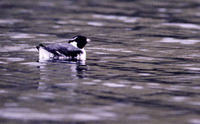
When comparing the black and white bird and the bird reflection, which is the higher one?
the black and white bird

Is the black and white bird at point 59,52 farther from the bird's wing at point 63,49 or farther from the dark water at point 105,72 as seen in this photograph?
the dark water at point 105,72

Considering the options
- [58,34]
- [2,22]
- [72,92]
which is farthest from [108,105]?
[2,22]

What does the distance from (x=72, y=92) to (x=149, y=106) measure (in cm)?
196

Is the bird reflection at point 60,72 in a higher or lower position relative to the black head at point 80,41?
lower

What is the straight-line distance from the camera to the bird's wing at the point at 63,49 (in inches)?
620

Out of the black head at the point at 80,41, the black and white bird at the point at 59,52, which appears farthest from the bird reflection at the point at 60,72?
the black head at the point at 80,41

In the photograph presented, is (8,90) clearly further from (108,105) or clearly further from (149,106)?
(149,106)

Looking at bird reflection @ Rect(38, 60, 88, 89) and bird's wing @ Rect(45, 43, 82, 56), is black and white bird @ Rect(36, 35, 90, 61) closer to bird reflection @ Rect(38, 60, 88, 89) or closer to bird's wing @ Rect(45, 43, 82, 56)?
bird's wing @ Rect(45, 43, 82, 56)

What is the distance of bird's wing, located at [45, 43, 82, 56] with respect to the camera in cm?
1575

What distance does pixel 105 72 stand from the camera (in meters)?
14.1

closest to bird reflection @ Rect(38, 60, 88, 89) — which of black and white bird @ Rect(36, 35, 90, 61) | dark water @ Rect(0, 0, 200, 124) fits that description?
dark water @ Rect(0, 0, 200, 124)

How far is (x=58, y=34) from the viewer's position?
22297mm

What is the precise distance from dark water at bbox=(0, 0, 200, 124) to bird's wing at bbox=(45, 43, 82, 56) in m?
0.56

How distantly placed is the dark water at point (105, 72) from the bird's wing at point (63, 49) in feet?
1.84
